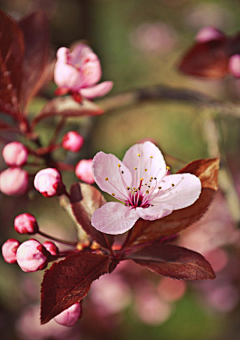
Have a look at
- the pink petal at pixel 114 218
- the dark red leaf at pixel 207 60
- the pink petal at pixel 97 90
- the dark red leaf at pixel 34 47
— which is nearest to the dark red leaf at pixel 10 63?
the dark red leaf at pixel 34 47

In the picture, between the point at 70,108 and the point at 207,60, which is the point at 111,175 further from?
the point at 207,60

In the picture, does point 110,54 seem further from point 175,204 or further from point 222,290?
point 175,204

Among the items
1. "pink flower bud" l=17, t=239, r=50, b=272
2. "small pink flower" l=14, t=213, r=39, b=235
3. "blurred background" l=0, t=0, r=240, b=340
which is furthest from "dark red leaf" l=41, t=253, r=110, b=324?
"blurred background" l=0, t=0, r=240, b=340

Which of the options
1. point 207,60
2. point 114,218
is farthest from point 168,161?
point 114,218

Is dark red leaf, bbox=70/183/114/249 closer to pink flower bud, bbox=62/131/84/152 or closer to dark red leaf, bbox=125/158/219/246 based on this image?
dark red leaf, bbox=125/158/219/246

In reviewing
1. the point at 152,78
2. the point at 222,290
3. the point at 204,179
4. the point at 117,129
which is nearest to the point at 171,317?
the point at 222,290

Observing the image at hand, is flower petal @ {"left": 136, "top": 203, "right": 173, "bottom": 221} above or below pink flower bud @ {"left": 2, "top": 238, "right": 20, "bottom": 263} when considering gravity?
above
